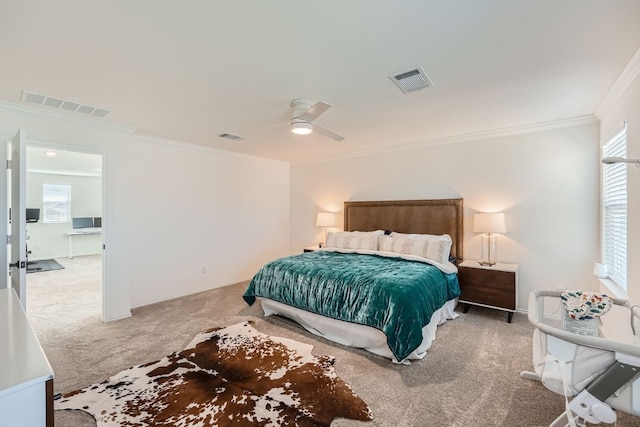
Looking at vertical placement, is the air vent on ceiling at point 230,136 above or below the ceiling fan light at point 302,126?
above

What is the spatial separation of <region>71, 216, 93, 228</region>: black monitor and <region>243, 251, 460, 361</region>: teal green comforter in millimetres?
7689

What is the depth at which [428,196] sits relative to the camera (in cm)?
466

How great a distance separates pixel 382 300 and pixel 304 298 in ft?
3.14

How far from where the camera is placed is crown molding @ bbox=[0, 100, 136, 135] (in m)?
3.02

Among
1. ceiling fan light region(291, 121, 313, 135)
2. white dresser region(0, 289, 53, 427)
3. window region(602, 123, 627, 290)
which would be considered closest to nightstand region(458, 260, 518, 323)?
window region(602, 123, 627, 290)

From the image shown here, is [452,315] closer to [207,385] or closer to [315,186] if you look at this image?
[207,385]

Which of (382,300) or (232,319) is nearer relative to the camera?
(382,300)

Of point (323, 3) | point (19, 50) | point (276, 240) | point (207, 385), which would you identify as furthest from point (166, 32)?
point (276, 240)

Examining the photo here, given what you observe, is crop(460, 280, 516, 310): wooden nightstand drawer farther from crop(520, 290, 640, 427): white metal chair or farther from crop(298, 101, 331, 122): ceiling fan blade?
crop(298, 101, 331, 122): ceiling fan blade

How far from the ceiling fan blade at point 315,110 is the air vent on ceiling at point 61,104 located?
2252 millimetres

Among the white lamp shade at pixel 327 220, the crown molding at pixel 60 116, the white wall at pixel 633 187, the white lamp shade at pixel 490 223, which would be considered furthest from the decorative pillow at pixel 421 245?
the crown molding at pixel 60 116

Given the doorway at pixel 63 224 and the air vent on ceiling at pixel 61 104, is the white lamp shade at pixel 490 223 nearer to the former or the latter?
the air vent on ceiling at pixel 61 104

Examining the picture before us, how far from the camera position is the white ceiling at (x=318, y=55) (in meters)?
1.65

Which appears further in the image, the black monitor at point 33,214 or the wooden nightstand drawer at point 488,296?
the black monitor at point 33,214
